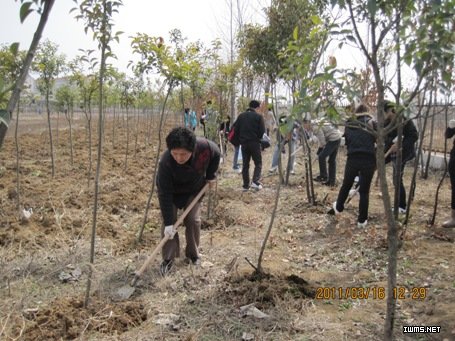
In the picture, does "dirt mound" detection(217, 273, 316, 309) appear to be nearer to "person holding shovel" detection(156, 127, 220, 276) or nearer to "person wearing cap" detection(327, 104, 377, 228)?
"person holding shovel" detection(156, 127, 220, 276)

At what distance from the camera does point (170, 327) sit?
2.86 m

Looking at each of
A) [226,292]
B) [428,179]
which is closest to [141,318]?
[226,292]

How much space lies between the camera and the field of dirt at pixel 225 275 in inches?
110

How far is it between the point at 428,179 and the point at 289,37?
485cm

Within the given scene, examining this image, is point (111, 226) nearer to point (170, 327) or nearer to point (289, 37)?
point (170, 327)

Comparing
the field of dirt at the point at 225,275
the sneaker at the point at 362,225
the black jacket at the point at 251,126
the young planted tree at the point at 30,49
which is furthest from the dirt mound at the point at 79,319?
the black jacket at the point at 251,126

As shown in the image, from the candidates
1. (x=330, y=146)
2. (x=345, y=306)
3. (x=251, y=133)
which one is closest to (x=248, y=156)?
(x=251, y=133)

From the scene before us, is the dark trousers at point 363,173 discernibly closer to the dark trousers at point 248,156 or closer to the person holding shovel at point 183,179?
the person holding shovel at point 183,179

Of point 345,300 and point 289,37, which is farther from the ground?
point 289,37

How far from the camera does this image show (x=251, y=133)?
24.0 ft
